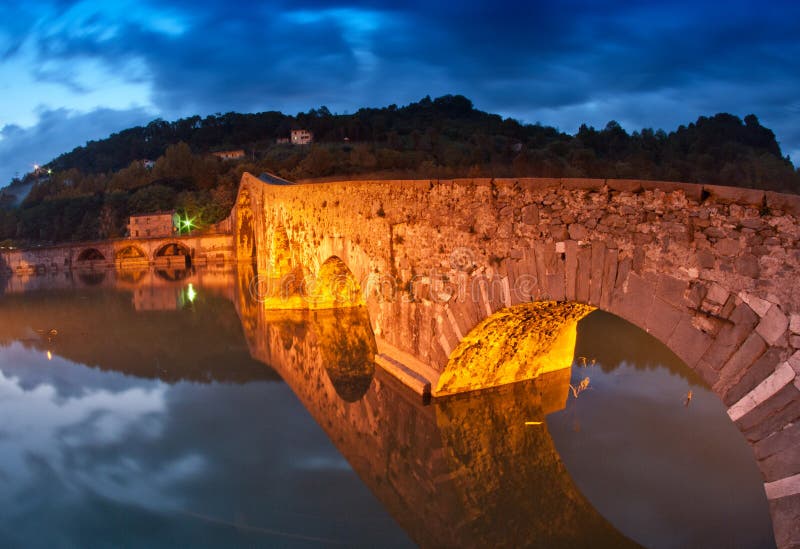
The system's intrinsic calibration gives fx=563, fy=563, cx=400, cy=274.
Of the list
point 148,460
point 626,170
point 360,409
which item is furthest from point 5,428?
point 626,170

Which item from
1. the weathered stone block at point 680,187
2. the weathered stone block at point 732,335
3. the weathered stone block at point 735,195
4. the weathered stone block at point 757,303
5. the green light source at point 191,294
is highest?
the weathered stone block at point 680,187

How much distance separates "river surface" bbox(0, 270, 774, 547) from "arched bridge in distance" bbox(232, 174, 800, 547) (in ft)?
3.37

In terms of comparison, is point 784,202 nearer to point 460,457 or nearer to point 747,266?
point 747,266

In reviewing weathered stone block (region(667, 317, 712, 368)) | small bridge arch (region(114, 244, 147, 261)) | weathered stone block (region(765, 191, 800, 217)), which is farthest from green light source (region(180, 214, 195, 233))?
weathered stone block (region(765, 191, 800, 217))

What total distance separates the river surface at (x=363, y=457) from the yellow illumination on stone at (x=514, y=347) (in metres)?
0.22

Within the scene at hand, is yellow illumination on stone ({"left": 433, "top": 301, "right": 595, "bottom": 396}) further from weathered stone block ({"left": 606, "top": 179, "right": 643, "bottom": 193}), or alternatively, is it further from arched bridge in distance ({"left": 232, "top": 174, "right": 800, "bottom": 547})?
weathered stone block ({"left": 606, "top": 179, "right": 643, "bottom": 193})

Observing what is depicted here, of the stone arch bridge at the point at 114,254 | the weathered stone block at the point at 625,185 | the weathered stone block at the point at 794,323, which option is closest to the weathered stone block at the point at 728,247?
the weathered stone block at the point at 794,323

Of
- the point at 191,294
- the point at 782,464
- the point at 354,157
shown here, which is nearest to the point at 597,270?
the point at 782,464

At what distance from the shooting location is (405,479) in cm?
641

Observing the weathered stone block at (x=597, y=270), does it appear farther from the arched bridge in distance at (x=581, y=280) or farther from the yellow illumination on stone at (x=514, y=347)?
the yellow illumination on stone at (x=514, y=347)

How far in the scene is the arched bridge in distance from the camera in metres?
3.86

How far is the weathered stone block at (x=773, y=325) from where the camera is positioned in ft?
12.6

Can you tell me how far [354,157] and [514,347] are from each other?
97.8 feet

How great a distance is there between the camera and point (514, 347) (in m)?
8.16
